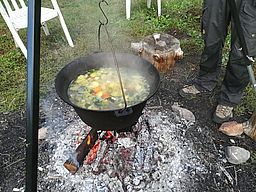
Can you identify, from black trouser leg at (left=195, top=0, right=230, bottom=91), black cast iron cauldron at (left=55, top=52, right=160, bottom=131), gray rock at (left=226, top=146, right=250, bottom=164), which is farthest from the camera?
black trouser leg at (left=195, top=0, right=230, bottom=91)

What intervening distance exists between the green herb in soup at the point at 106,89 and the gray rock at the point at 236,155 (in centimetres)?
101

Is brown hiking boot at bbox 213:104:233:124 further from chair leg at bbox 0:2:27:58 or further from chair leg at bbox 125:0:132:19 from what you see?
chair leg at bbox 0:2:27:58

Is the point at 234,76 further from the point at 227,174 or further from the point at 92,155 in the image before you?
the point at 92,155

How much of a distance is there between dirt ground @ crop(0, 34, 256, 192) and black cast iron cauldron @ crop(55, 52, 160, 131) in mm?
813

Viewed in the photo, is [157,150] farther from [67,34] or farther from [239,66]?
[67,34]

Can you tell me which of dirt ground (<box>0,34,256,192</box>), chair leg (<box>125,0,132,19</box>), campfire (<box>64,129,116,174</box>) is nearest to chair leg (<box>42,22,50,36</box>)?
chair leg (<box>125,0,132,19</box>)

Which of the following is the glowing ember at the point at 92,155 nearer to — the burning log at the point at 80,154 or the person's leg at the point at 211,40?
the burning log at the point at 80,154

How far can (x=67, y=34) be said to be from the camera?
4.18 m

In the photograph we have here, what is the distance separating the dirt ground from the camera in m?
2.56

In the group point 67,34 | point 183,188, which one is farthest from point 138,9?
point 183,188

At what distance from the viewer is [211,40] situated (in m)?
2.98

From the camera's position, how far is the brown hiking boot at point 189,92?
3406mm

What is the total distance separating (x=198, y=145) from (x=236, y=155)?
0.33 metres

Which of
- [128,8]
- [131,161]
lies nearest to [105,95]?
[131,161]
